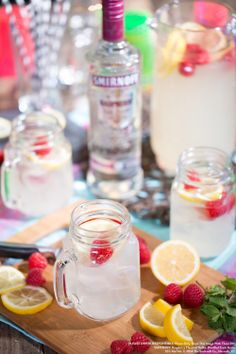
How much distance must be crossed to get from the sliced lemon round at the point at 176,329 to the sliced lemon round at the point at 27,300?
0.18 meters

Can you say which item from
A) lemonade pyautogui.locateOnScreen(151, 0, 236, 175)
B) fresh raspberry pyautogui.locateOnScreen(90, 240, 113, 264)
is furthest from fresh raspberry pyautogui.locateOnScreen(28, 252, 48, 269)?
lemonade pyautogui.locateOnScreen(151, 0, 236, 175)

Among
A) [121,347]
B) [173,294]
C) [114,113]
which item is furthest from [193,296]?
[114,113]

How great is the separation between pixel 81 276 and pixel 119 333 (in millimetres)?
90

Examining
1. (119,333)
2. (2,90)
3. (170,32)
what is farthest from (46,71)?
(119,333)

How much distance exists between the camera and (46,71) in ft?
4.99

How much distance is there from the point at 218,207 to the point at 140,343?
271 millimetres

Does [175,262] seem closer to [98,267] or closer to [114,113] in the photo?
[98,267]

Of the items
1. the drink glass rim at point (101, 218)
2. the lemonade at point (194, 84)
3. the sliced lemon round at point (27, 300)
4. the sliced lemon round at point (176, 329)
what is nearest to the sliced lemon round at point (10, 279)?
the sliced lemon round at point (27, 300)

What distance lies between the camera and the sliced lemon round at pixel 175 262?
1.04 meters

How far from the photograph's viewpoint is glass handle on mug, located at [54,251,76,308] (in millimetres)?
952

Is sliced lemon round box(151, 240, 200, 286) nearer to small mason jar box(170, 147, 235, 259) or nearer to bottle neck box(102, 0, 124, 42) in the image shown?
small mason jar box(170, 147, 235, 259)

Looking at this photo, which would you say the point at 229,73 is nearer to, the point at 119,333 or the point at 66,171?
the point at 66,171

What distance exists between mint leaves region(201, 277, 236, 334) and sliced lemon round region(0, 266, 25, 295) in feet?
0.86

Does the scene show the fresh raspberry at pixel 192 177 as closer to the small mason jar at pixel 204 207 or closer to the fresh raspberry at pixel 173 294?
the small mason jar at pixel 204 207
